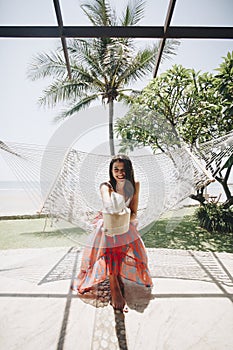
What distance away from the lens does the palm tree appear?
3.94m

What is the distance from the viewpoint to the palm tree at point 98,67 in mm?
3936

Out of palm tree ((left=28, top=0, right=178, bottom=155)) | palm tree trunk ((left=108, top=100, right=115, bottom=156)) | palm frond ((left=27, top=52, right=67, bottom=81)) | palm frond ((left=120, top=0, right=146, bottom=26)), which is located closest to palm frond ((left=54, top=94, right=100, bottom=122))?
palm tree ((left=28, top=0, right=178, bottom=155))

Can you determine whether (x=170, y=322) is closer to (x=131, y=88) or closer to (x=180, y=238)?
(x=180, y=238)

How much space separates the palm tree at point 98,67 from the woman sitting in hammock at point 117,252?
2904 mm

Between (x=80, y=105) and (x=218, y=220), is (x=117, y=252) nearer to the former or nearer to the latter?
(x=218, y=220)

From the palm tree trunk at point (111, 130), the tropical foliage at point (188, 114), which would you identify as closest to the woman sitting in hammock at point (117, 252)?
the tropical foliage at point (188, 114)

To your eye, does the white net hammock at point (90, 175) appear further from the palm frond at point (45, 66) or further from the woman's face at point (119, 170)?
the palm frond at point (45, 66)

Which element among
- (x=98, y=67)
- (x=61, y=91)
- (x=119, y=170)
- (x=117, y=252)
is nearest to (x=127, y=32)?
(x=119, y=170)

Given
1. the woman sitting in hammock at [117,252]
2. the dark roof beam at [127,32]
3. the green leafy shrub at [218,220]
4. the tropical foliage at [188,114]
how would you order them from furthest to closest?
1. the green leafy shrub at [218,220]
2. the tropical foliage at [188,114]
3. the dark roof beam at [127,32]
4. the woman sitting in hammock at [117,252]

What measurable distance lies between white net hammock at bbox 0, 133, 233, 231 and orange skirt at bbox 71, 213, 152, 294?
0.82 feet

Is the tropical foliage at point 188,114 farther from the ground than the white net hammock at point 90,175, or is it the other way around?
the tropical foliage at point 188,114

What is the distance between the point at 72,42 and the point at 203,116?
284 cm

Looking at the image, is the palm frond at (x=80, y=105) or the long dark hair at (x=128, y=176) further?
the palm frond at (x=80, y=105)

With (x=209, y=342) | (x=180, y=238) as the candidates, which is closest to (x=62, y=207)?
(x=209, y=342)
